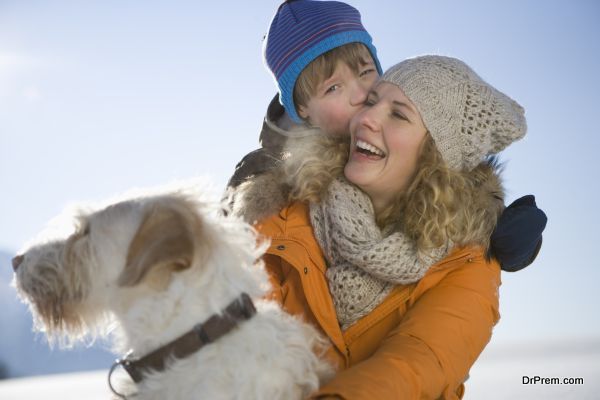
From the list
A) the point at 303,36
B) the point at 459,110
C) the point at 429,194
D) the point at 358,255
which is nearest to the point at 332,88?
the point at 303,36

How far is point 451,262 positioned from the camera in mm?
3322

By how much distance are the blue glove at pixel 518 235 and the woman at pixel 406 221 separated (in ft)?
0.23

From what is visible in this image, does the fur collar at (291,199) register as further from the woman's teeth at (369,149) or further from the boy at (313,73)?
the woman's teeth at (369,149)

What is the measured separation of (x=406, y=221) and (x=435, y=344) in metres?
0.79

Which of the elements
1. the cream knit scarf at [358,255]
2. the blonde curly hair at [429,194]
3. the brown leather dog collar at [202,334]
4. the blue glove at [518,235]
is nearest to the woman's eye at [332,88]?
the blonde curly hair at [429,194]

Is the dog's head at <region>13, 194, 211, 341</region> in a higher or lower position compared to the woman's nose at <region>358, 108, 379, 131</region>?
lower

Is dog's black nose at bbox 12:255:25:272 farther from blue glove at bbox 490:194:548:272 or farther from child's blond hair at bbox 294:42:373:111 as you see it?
blue glove at bbox 490:194:548:272

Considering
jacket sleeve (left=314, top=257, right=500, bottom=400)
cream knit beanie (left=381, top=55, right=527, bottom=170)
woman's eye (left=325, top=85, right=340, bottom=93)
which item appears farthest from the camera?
woman's eye (left=325, top=85, right=340, bottom=93)

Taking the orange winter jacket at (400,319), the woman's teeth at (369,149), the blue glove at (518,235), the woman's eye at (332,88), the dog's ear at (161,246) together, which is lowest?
the orange winter jacket at (400,319)

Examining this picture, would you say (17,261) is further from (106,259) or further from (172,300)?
(172,300)

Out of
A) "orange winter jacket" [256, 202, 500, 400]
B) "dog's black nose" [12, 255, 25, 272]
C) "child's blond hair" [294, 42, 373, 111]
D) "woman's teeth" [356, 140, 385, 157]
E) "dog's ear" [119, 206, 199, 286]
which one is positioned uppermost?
"child's blond hair" [294, 42, 373, 111]

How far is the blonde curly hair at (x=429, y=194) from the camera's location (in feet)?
10.8

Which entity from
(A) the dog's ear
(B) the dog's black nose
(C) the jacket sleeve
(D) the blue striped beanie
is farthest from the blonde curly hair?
(B) the dog's black nose

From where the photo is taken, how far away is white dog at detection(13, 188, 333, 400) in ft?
7.78
